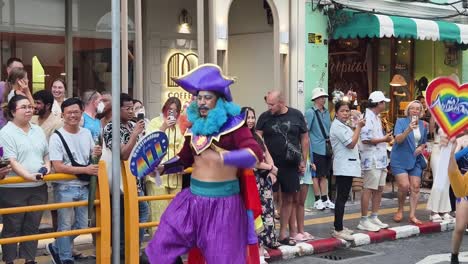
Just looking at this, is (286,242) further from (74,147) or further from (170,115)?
(74,147)

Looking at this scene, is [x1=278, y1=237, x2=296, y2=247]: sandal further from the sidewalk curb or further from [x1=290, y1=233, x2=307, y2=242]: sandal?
[x1=290, y1=233, x2=307, y2=242]: sandal

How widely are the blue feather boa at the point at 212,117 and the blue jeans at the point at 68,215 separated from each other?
1.61 m

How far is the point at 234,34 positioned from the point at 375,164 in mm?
4558

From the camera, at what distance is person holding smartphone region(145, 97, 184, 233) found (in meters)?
7.79

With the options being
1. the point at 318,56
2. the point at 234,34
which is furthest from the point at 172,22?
A: the point at 318,56

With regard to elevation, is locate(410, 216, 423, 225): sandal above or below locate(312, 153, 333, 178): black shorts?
below

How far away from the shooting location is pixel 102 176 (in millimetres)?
6445

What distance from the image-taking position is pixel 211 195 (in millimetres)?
5797

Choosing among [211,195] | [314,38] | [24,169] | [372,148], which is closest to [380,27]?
[314,38]

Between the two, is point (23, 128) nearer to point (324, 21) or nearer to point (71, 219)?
point (71, 219)

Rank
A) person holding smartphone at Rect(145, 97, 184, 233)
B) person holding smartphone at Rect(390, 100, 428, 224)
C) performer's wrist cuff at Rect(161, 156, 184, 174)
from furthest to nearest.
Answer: person holding smartphone at Rect(390, 100, 428, 224) < person holding smartphone at Rect(145, 97, 184, 233) < performer's wrist cuff at Rect(161, 156, 184, 174)

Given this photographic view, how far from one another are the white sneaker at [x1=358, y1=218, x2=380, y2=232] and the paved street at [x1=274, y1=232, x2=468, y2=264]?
0.31 metres

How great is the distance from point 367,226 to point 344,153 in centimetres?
131

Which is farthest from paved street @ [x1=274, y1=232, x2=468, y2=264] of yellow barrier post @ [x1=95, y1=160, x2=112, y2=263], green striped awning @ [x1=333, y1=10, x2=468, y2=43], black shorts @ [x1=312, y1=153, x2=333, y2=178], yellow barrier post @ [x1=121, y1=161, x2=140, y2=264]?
green striped awning @ [x1=333, y1=10, x2=468, y2=43]
